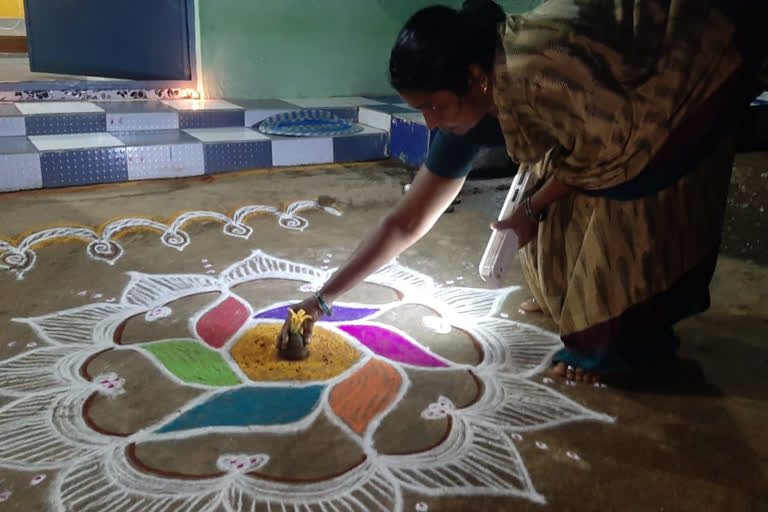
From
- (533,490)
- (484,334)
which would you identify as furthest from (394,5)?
(533,490)

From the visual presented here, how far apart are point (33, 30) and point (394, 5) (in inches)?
93.9

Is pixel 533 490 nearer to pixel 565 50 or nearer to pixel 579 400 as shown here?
pixel 579 400

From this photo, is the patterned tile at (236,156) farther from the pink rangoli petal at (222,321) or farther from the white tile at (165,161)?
the pink rangoli petal at (222,321)

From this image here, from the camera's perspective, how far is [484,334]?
199 cm

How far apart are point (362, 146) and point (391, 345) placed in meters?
2.29

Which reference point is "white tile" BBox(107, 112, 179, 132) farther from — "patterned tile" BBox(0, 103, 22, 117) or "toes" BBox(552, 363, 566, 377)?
"toes" BBox(552, 363, 566, 377)

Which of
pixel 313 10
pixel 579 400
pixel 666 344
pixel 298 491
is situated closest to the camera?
pixel 298 491

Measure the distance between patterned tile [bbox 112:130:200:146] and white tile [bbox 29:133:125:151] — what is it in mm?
56

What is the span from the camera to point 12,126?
341cm

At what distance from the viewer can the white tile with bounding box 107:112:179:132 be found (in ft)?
12.0

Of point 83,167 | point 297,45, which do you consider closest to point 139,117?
→ point 83,167

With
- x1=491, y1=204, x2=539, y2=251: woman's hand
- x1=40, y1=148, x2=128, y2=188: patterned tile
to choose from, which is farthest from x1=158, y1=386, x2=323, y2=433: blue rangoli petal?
x1=40, y1=148, x2=128, y2=188: patterned tile

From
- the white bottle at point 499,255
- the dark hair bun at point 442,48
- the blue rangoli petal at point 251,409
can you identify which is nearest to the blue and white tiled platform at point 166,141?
the blue rangoli petal at point 251,409

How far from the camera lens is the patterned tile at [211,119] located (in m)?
3.83
